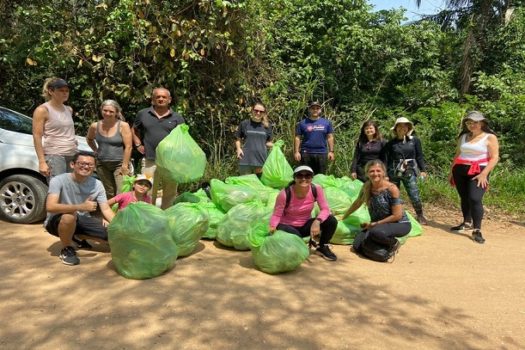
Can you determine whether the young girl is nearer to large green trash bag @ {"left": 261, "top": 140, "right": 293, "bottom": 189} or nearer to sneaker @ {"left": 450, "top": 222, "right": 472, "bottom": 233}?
large green trash bag @ {"left": 261, "top": 140, "right": 293, "bottom": 189}

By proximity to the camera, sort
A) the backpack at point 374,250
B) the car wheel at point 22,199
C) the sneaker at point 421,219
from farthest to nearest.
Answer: the sneaker at point 421,219 → the car wheel at point 22,199 → the backpack at point 374,250

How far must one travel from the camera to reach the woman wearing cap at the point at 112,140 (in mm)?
4781

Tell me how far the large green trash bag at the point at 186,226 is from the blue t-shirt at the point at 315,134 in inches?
93.3

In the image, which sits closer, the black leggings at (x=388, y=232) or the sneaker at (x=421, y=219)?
the black leggings at (x=388, y=232)

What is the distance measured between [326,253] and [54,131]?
288 cm

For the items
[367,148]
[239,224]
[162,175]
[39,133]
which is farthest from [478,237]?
[39,133]

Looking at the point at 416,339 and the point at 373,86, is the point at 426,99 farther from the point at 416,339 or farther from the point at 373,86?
the point at 416,339

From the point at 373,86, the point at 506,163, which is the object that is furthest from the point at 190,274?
the point at 373,86

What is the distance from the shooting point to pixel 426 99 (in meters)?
10.5

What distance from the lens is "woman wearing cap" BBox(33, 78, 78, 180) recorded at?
4.36 metres

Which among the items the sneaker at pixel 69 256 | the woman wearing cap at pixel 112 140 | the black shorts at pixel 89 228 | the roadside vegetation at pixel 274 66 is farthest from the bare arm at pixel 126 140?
the roadside vegetation at pixel 274 66

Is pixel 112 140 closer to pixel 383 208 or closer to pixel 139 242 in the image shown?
pixel 139 242

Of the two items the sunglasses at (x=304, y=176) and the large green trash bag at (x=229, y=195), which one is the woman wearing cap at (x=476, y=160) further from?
the large green trash bag at (x=229, y=195)

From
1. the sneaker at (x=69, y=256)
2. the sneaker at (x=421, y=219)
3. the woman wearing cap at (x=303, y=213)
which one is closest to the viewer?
the sneaker at (x=69, y=256)
